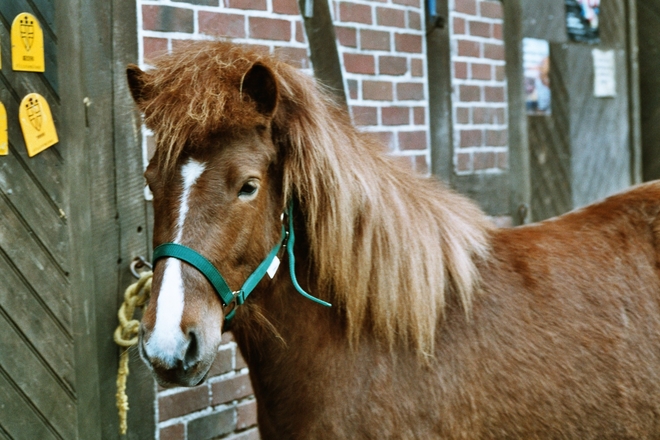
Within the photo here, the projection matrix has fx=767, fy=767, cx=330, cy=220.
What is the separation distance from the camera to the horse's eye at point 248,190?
198cm

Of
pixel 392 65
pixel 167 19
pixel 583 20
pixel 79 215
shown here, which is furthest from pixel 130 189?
pixel 583 20

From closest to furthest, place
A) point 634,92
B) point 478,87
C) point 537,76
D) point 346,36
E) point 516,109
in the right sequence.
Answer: point 346,36, point 478,87, point 516,109, point 537,76, point 634,92

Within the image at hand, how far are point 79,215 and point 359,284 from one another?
3.63 feet

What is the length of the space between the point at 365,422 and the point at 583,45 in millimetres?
4334

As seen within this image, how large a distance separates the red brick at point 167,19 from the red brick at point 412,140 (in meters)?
1.29

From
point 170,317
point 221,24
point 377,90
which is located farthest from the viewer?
point 377,90

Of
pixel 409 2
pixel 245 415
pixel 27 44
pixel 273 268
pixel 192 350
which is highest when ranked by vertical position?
pixel 409 2

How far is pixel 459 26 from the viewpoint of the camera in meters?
4.13

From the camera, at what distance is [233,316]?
206 cm

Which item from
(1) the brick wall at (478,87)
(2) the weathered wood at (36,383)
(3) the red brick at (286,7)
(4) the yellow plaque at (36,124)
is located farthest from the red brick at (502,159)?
(2) the weathered wood at (36,383)

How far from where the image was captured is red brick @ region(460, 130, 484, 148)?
4.13 m

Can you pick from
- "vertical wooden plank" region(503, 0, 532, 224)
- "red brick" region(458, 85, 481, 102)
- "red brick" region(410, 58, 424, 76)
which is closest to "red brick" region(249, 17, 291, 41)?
"red brick" region(410, 58, 424, 76)

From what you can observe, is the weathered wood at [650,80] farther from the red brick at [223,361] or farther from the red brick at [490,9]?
the red brick at [223,361]

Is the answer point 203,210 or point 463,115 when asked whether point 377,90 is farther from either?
point 203,210
